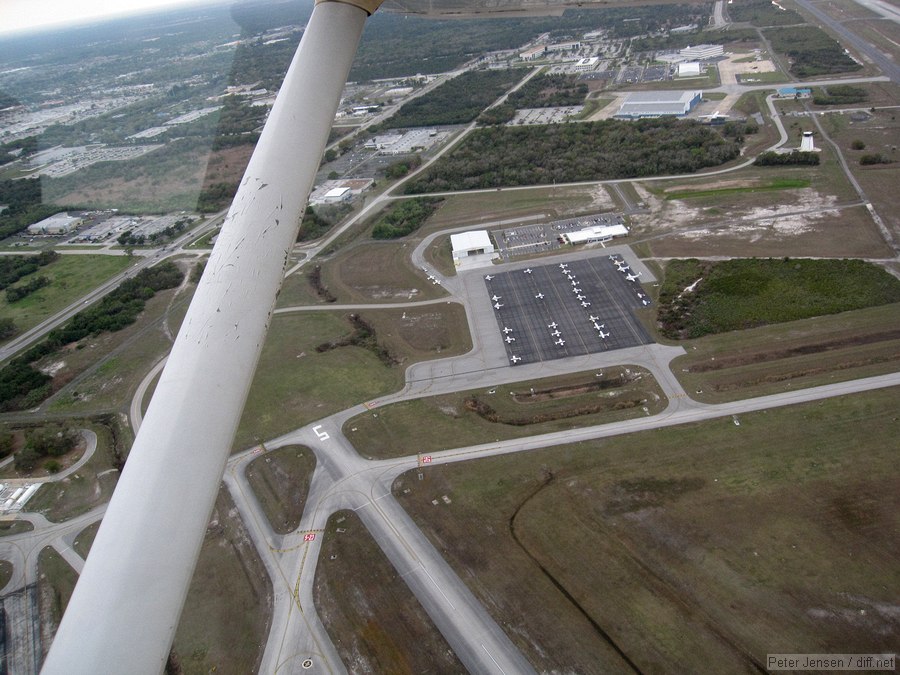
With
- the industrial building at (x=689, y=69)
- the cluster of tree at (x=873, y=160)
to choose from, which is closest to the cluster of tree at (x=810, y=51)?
the industrial building at (x=689, y=69)

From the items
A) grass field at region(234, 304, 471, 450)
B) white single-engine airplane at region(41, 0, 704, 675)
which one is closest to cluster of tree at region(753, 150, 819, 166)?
grass field at region(234, 304, 471, 450)

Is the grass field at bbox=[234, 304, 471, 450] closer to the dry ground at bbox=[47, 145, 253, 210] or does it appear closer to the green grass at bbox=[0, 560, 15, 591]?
the green grass at bbox=[0, 560, 15, 591]

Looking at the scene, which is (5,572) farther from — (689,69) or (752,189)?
(689,69)

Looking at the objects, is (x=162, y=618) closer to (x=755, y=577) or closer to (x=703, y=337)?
(x=755, y=577)

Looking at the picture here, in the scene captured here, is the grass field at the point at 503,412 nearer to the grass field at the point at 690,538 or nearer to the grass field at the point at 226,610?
the grass field at the point at 690,538

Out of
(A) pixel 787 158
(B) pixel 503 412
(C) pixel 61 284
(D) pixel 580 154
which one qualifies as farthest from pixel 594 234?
(C) pixel 61 284

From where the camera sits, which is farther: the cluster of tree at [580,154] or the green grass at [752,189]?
the cluster of tree at [580,154]
